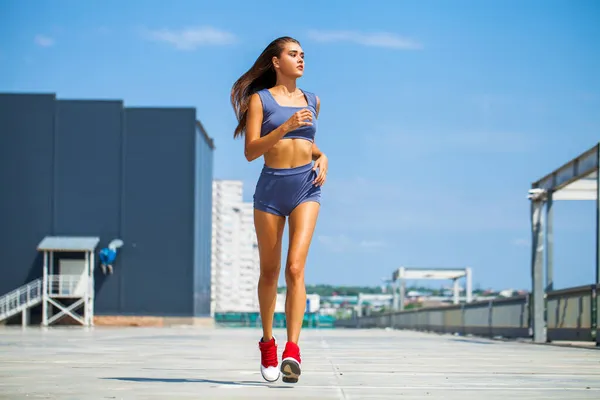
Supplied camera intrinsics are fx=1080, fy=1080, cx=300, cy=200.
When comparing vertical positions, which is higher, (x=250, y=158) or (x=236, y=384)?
(x=250, y=158)

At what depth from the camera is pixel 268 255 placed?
576 cm

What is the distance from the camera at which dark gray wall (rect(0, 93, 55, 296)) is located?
48.4 meters

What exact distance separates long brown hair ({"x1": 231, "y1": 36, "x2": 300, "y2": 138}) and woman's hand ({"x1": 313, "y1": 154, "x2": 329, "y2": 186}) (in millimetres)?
523

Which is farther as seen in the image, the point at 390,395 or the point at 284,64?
the point at 284,64

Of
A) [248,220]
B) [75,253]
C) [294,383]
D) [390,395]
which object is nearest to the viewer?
[390,395]

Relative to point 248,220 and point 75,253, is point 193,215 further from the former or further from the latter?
point 248,220

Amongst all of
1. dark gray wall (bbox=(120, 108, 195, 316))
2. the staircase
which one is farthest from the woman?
dark gray wall (bbox=(120, 108, 195, 316))

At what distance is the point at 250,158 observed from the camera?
5.75m

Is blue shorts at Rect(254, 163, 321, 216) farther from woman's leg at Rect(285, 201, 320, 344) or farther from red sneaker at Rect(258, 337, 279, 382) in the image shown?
red sneaker at Rect(258, 337, 279, 382)

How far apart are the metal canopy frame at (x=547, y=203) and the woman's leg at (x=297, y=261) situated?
1026cm

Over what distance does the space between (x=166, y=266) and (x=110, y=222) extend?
329 centimetres

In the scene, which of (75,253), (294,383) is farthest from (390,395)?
(75,253)

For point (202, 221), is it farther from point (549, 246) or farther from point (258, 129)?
point (258, 129)

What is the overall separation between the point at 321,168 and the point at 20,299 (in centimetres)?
4306
